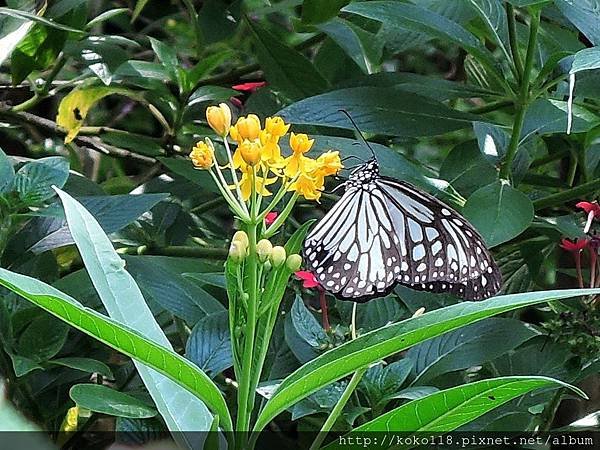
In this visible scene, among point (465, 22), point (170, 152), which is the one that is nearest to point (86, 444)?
point (170, 152)

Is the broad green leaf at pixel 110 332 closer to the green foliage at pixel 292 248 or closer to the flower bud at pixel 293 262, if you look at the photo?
the green foliage at pixel 292 248

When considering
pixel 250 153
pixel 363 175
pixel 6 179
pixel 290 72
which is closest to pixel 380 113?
pixel 363 175

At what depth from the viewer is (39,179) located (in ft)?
2.62

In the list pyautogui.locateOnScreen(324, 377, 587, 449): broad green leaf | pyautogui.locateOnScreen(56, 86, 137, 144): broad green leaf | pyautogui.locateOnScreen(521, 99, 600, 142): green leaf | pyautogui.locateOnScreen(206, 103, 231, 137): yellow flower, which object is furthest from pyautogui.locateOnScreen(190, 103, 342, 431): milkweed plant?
pyautogui.locateOnScreen(56, 86, 137, 144): broad green leaf

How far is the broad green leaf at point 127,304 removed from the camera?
22.7 inches

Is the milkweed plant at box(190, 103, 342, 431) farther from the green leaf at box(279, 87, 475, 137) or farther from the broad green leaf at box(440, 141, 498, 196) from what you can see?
the broad green leaf at box(440, 141, 498, 196)

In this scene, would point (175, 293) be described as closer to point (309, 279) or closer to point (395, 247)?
point (309, 279)

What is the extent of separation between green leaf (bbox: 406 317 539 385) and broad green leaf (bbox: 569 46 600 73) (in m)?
0.26

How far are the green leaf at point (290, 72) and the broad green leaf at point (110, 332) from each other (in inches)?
24.4

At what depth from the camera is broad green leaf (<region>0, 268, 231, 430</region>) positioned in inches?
18.7

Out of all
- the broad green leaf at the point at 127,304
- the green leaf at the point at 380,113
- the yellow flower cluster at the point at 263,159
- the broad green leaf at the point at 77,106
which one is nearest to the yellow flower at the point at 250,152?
the yellow flower cluster at the point at 263,159

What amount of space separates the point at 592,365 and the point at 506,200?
20 cm

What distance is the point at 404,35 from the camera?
3.45ft

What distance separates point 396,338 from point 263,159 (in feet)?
0.71
